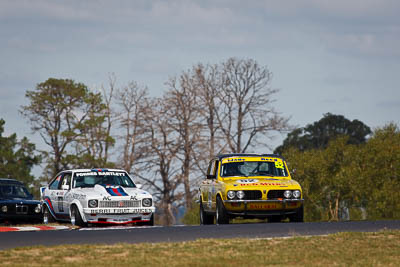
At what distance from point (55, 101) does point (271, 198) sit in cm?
3640

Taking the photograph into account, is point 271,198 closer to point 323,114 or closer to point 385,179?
point 385,179

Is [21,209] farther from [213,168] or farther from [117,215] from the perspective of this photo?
[213,168]

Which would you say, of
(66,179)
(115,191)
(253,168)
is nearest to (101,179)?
(66,179)

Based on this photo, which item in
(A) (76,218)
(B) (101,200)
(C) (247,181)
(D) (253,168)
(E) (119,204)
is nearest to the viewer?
(B) (101,200)

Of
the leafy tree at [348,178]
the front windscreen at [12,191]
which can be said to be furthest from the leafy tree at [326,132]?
the front windscreen at [12,191]

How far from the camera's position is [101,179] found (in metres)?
22.1

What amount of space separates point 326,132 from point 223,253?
78.4 meters

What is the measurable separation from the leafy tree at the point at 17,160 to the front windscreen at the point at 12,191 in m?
31.1

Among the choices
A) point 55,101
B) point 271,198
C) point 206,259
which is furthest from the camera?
point 55,101

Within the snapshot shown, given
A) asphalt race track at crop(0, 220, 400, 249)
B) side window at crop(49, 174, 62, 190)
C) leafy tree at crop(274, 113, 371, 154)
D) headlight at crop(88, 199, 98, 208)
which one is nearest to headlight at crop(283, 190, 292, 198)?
asphalt race track at crop(0, 220, 400, 249)

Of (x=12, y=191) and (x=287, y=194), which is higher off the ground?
(x=12, y=191)


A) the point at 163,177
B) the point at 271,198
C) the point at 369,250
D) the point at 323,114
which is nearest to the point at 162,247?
the point at 369,250

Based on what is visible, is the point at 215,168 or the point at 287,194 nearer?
the point at 287,194

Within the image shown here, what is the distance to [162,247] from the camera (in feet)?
45.1
